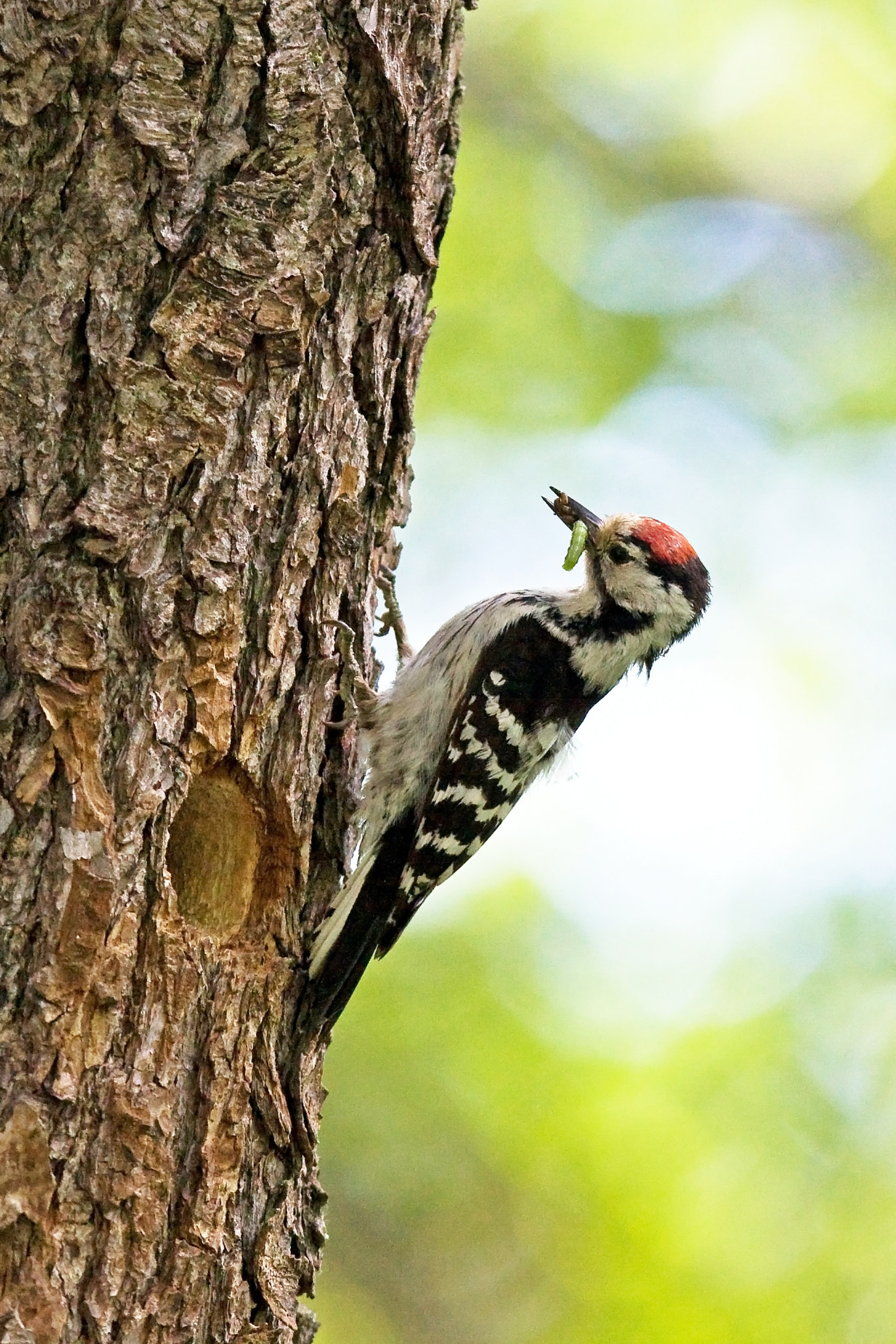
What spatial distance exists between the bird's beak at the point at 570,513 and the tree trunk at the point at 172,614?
1832 mm

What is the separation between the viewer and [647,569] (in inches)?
187

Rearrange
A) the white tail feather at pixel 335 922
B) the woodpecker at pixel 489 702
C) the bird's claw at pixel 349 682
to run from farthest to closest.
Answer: the woodpecker at pixel 489 702, the bird's claw at pixel 349 682, the white tail feather at pixel 335 922

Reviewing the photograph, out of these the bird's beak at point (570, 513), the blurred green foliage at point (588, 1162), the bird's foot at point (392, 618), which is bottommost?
the blurred green foliage at point (588, 1162)

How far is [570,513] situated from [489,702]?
0.96m

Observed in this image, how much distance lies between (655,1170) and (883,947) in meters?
1.64

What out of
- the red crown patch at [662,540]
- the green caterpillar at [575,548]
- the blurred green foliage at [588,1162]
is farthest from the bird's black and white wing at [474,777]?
the blurred green foliage at [588,1162]

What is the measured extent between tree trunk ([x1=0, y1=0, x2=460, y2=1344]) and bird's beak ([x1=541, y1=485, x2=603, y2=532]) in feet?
6.01

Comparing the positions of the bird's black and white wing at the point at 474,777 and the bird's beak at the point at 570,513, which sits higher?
the bird's beak at the point at 570,513

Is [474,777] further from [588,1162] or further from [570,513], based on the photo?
[588,1162]

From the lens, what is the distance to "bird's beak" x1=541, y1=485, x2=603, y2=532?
490 cm

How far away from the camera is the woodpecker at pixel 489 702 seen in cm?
372

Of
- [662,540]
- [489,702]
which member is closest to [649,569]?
[662,540]

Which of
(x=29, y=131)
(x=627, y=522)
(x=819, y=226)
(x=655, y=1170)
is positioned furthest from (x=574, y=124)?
(x=655, y=1170)

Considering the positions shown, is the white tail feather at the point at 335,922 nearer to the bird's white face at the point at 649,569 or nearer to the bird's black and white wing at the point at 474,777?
the bird's black and white wing at the point at 474,777
